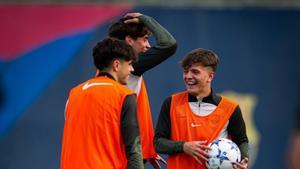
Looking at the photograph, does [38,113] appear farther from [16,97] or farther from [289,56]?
[289,56]

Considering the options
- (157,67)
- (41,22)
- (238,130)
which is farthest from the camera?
(41,22)

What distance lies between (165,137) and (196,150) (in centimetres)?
31

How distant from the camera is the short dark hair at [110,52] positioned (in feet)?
17.5

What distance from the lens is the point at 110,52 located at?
210 inches

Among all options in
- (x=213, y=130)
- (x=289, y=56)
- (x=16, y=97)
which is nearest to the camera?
(x=213, y=130)

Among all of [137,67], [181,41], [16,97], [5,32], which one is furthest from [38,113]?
[137,67]

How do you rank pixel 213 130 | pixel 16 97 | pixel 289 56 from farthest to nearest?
1. pixel 289 56
2. pixel 16 97
3. pixel 213 130

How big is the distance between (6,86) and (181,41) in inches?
89.3

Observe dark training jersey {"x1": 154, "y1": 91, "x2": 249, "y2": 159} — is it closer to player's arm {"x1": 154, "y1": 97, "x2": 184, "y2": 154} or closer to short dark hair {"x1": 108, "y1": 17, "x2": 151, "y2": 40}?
player's arm {"x1": 154, "y1": 97, "x2": 184, "y2": 154}

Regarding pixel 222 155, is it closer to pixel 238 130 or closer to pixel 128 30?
pixel 238 130

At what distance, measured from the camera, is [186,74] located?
5.98 m

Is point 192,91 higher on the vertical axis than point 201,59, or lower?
lower

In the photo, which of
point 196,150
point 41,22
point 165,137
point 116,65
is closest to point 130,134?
point 116,65

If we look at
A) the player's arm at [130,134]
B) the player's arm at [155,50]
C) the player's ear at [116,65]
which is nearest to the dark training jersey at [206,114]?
the player's arm at [155,50]
